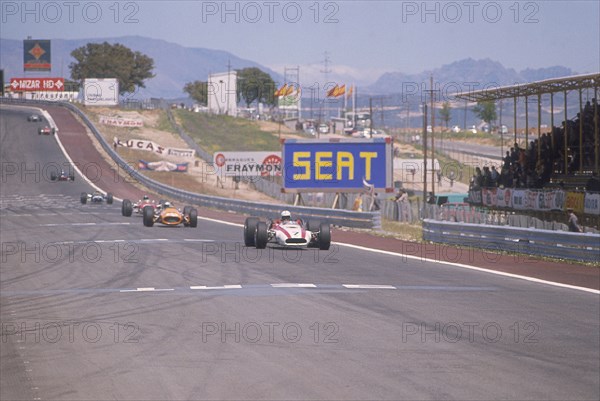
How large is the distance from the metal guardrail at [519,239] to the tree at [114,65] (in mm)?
147079

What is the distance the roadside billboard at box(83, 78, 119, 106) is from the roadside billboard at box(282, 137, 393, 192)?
262 feet

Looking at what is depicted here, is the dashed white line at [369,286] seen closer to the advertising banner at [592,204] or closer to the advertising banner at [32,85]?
the advertising banner at [592,204]

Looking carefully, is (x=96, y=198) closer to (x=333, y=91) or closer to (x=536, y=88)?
(x=536, y=88)

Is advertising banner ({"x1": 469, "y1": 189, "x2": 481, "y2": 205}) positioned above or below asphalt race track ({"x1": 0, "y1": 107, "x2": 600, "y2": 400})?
above

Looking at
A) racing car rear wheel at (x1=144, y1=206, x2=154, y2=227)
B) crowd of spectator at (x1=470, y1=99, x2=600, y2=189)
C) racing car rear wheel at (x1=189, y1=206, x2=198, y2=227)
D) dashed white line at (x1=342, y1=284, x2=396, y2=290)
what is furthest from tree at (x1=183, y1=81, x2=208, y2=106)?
dashed white line at (x1=342, y1=284, x2=396, y2=290)

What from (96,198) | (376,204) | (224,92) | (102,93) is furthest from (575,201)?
(224,92)

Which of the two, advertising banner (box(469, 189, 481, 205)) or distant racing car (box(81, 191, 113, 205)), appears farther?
distant racing car (box(81, 191, 113, 205))

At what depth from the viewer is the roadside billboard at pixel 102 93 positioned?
116312mm

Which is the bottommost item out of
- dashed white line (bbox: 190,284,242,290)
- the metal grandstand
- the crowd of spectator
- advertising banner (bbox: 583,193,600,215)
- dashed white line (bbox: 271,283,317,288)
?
dashed white line (bbox: 190,284,242,290)

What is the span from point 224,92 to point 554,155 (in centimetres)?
11487

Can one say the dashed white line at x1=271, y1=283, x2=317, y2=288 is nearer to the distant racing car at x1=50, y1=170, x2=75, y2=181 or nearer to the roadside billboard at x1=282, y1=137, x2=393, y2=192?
the roadside billboard at x1=282, y1=137, x2=393, y2=192

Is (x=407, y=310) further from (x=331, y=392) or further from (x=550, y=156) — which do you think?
(x=550, y=156)

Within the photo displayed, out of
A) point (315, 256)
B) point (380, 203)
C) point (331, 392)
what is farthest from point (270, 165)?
point (331, 392)

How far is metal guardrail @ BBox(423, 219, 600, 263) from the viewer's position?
1969 centimetres
